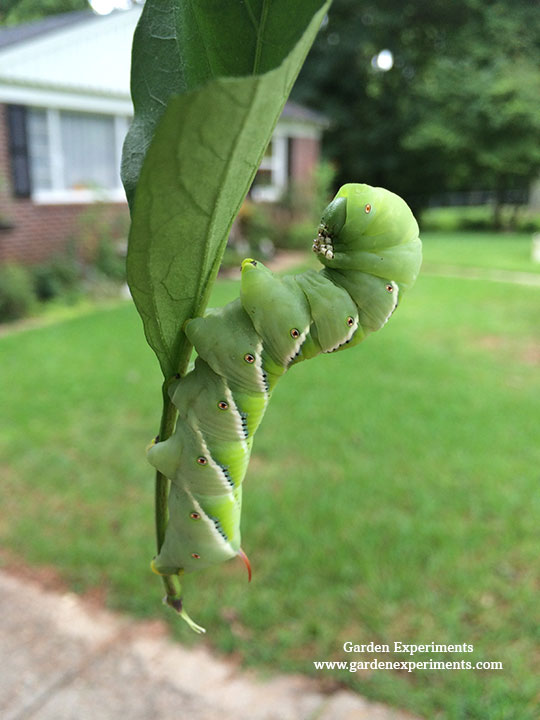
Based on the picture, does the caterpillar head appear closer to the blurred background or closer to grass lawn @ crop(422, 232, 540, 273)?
the blurred background

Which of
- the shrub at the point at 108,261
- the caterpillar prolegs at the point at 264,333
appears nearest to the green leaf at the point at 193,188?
the caterpillar prolegs at the point at 264,333

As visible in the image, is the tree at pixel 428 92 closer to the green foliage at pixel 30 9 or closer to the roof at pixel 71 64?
the green foliage at pixel 30 9

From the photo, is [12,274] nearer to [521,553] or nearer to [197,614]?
[197,614]

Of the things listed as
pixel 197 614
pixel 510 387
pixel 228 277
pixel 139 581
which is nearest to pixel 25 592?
pixel 139 581

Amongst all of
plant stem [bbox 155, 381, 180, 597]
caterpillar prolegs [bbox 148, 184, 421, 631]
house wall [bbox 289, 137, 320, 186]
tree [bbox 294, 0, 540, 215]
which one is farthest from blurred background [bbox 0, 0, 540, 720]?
tree [bbox 294, 0, 540, 215]

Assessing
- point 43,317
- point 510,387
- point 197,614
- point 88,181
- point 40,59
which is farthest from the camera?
point 88,181

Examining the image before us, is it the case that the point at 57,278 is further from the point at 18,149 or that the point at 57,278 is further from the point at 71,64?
the point at 71,64

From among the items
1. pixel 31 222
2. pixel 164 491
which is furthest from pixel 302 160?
pixel 164 491
